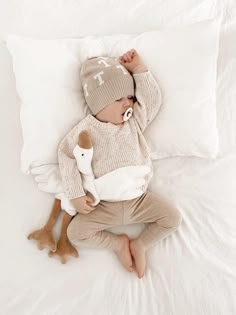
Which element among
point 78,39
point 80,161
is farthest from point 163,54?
point 80,161

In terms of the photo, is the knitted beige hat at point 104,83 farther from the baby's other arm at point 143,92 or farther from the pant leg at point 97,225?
the pant leg at point 97,225

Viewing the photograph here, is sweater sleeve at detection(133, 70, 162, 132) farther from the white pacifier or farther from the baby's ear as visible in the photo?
the baby's ear

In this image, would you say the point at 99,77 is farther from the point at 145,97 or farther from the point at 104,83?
the point at 145,97

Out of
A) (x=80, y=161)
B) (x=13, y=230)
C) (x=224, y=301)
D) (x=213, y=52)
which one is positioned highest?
(x=213, y=52)

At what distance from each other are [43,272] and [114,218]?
252 mm

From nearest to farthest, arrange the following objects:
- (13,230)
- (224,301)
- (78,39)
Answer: (224,301) < (13,230) < (78,39)

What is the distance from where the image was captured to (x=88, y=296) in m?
1.19

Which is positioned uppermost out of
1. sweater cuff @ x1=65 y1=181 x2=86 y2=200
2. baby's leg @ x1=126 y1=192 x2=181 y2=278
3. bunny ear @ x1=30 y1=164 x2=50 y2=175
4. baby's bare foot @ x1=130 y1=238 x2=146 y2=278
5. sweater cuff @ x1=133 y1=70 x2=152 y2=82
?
sweater cuff @ x1=133 y1=70 x2=152 y2=82

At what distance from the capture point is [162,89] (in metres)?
1.31

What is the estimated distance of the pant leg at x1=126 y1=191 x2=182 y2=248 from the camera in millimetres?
1240

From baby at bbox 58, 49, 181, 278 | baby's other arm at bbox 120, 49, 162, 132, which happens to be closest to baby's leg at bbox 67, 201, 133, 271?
baby at bbox 58, 49, 181, 278

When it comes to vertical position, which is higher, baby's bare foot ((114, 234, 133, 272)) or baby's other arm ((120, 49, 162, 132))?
baby's other arm ((120, 49, 162, 132))

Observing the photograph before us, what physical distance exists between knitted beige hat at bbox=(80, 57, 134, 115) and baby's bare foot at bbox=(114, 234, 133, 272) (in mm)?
379

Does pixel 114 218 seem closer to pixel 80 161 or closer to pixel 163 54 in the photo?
pixel 80 161
